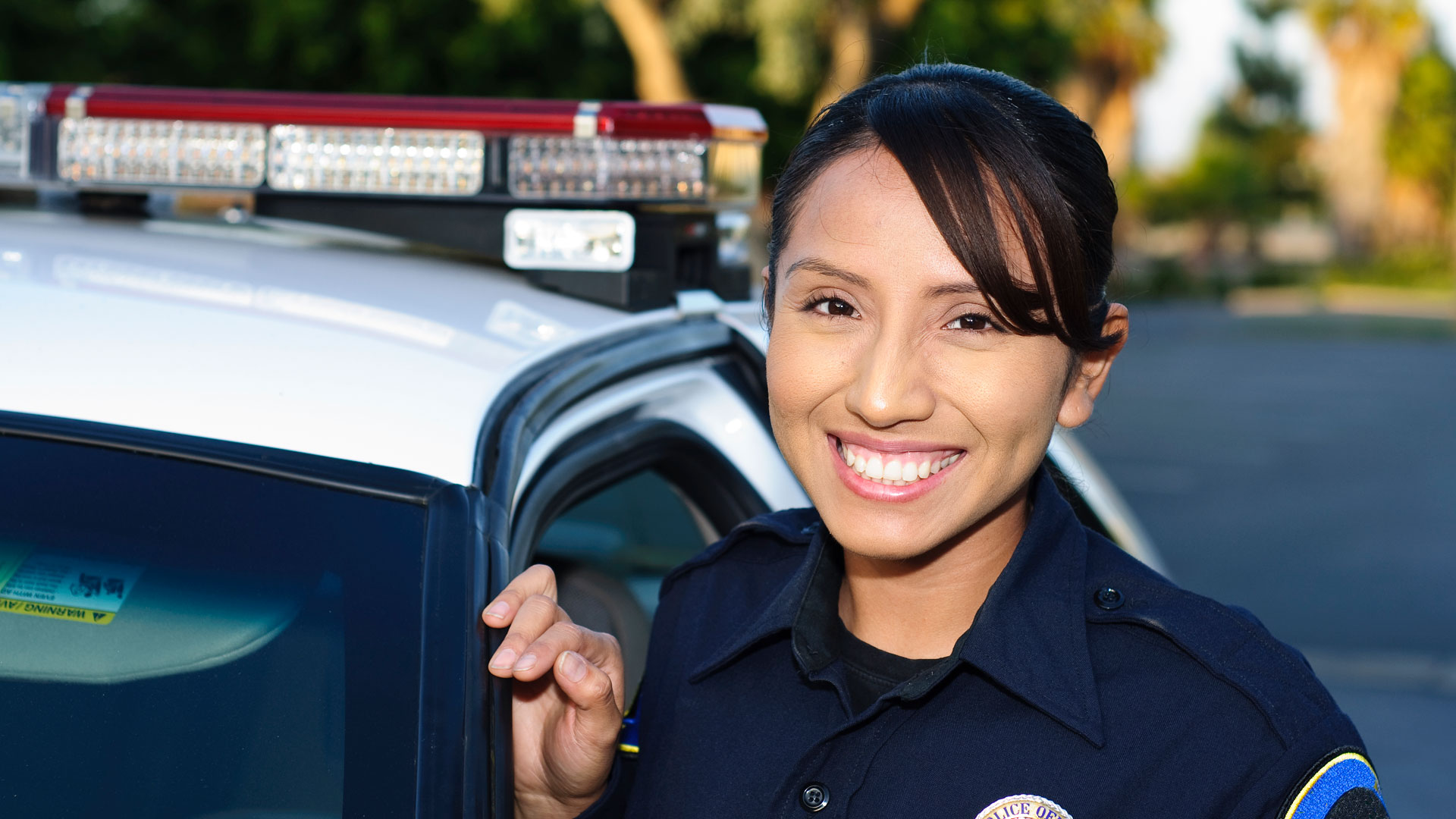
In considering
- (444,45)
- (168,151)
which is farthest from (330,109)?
(444,45)

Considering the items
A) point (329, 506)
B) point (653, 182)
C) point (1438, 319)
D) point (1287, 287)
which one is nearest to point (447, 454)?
point (329, 506)

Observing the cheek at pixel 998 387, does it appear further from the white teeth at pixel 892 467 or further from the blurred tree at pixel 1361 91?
the blurred tree at pixel 1361 91

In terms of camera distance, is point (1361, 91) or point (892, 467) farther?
point (1361, 91)

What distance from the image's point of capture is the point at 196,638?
1276 millimetres

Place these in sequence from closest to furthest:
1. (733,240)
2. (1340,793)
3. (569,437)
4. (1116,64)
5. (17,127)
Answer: (1340,793)
(569,437)
(17,127)
(733,240)
(1116,64)

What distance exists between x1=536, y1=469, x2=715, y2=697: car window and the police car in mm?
49

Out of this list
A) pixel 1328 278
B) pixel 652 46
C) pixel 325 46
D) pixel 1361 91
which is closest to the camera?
pixel 652 46

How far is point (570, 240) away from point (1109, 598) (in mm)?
928

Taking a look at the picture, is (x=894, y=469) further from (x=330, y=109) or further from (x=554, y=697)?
(x=330, y=109)

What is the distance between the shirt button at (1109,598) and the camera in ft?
4.27

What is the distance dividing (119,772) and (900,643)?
2.37ft

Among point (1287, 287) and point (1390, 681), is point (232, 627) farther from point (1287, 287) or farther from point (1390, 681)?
point (1287, 287)

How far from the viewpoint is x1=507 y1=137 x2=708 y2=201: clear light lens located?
193cm

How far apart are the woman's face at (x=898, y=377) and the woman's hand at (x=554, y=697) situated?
267 millimetres
